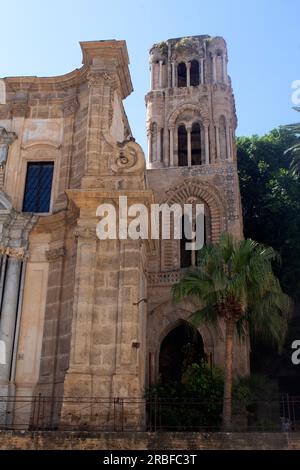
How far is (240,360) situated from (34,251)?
9333 millimetres

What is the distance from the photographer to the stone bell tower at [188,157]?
24.1 metres

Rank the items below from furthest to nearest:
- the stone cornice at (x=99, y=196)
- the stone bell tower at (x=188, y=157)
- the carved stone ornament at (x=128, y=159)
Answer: the stone bell tower at (x=188, y=157) → the carved stone ornament at (x=128, y=159) → the stone cornice at (x=99, y=196)

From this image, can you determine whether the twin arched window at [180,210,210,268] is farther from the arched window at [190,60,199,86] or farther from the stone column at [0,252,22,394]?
the stone column at [0,252,22,394]

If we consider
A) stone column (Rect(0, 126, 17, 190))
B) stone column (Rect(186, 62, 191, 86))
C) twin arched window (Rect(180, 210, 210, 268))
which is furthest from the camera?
stone column (Rect(186, 62, 191, 86))

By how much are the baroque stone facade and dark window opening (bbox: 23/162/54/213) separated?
204mm

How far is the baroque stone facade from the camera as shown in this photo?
586 inches

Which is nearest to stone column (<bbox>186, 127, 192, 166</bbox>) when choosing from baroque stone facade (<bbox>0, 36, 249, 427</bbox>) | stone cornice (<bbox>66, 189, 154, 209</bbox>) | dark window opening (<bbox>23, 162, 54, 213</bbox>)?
baroque stone facade (<bbox>0, 36, 249, 427</bbox>)

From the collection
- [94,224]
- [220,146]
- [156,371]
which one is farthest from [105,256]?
[220,146]

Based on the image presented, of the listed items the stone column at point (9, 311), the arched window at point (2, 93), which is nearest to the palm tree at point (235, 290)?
the stone column at point (9, 311)

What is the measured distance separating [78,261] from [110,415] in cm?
413

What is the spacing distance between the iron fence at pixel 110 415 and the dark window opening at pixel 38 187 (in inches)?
237

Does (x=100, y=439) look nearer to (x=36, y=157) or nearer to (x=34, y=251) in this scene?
(x=34, y=251)

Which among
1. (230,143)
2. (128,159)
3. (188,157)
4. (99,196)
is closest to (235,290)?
(99,196)

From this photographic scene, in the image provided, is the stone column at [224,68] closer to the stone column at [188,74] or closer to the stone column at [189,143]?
the stone column at [188,74]
